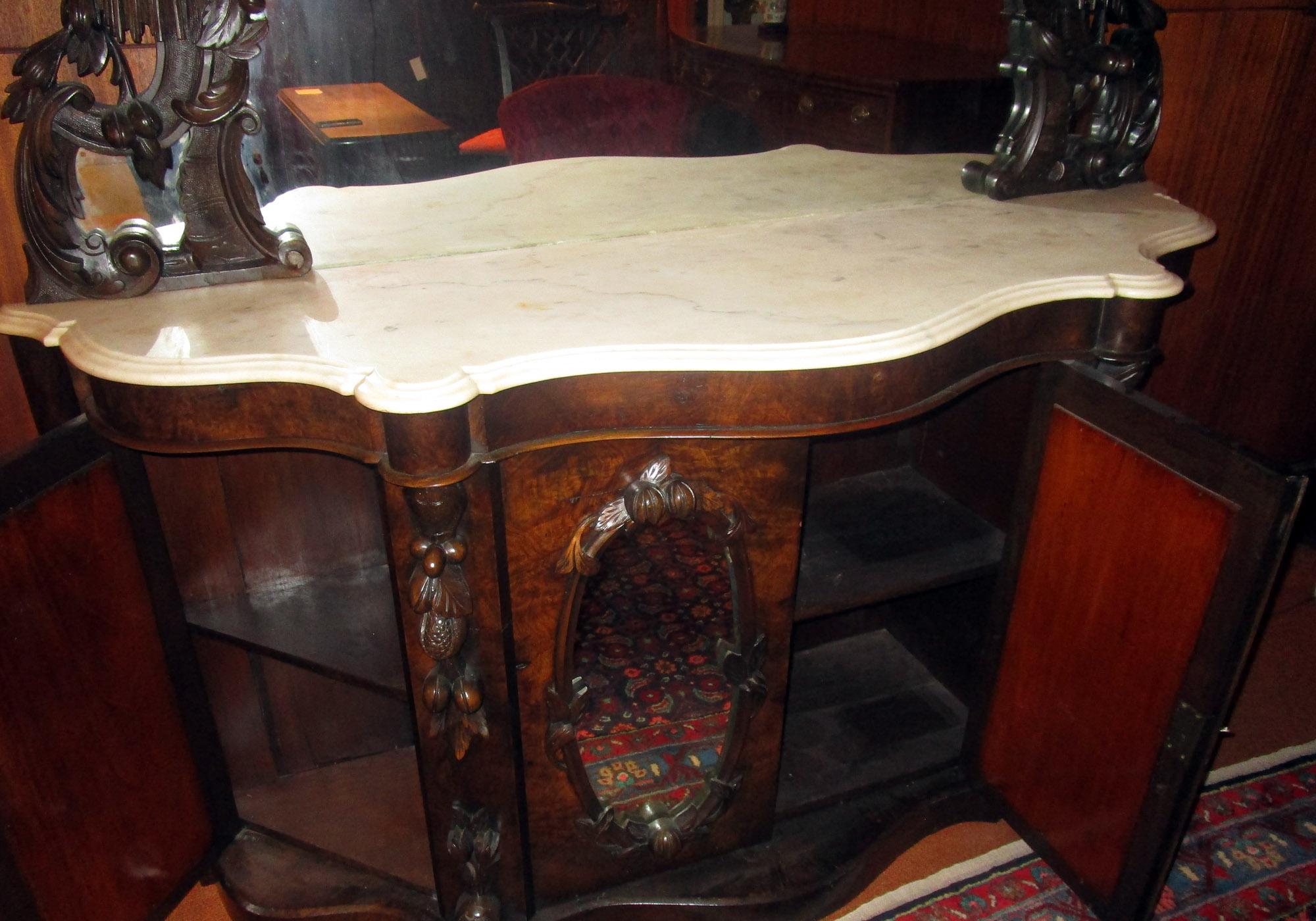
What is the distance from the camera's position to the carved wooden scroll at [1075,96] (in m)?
1.20

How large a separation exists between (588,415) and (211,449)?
335 millimetres

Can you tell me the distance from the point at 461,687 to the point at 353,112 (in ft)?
1.94

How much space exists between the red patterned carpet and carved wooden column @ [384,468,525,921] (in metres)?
0.55

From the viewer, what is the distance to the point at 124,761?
3.36 ft

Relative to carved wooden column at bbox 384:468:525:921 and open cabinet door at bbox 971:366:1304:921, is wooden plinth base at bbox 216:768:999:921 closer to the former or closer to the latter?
carved wooden column at bbox 384:468:525:921

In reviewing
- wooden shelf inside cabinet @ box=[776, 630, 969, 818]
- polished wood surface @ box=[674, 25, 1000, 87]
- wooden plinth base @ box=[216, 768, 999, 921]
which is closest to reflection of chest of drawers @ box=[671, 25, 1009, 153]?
polished wood surface @ box=[674, 25, 1000, 87]

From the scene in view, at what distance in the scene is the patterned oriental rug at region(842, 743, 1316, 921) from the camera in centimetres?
128

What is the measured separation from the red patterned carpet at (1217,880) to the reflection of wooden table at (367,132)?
3.61ft

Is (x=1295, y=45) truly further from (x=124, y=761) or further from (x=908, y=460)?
(x=124, y=761)

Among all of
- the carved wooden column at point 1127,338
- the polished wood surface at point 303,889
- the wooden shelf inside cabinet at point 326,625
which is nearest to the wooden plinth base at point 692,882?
the polished wood surface at point 303,889

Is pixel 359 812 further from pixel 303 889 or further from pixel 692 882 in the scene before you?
pixel 692 882

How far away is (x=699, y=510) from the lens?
0.96m

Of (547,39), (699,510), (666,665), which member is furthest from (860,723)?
(547,39)

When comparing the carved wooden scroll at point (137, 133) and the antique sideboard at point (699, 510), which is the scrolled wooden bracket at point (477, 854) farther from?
the carved wooden scroll at point (137, 133)
